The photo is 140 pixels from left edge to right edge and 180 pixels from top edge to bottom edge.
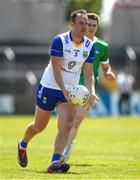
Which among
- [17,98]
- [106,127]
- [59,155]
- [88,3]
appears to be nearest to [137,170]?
[59,155]

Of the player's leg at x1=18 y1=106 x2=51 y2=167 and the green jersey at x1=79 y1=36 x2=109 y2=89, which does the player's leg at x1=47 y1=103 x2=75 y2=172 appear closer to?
the player's leg at x1=18 y1=106 x2=51 y2=167

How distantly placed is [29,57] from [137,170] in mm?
38350

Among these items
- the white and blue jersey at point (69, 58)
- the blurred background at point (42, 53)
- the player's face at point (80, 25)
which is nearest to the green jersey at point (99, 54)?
the white and blue jersey at point (69, 58)

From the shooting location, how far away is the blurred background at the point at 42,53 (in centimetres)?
4225

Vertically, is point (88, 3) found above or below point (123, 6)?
below

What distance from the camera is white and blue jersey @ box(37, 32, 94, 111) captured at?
1381 cm

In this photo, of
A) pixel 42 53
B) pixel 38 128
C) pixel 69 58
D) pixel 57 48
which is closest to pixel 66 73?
pixel 69 58

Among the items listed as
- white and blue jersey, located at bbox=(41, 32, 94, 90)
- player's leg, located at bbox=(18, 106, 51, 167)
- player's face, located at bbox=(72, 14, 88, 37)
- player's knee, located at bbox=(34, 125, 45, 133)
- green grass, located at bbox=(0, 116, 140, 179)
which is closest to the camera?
green grass, located at bbox=(0, 116, 140, 179)

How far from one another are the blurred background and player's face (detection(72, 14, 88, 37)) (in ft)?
91.5

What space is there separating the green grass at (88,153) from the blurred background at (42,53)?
902 cm

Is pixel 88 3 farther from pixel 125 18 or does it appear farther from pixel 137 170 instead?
pixel 137 170

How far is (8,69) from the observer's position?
46.1 m

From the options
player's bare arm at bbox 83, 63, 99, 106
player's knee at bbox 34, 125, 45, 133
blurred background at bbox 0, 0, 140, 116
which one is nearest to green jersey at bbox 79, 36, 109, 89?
player's bare arm at bbox 83, 63, 99, 106

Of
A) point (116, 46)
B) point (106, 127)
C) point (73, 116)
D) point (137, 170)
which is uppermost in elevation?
point (73, 116)
